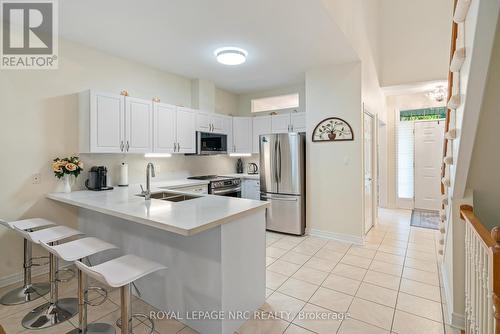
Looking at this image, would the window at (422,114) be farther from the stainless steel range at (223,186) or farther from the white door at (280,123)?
the stainless steel range at (223,186)

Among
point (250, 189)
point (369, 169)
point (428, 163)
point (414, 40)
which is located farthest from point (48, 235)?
point (428, 163)

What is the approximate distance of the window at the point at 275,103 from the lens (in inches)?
205

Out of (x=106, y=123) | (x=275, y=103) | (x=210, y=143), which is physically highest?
(x=275, y=103)

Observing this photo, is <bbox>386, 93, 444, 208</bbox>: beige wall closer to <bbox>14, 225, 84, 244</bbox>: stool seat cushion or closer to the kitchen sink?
the kitchen sink

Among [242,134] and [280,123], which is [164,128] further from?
[280,123]

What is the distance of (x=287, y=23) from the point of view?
266 centimetres

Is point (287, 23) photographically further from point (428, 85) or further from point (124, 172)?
point (428, 85)

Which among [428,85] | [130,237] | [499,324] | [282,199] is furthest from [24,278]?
[428,85]

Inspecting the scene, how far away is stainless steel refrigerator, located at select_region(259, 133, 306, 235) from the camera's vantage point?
13.4ft

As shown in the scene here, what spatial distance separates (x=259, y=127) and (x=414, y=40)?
11.2ft

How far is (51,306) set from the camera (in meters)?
2.13

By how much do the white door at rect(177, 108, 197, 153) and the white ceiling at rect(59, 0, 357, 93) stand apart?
2.44 ft

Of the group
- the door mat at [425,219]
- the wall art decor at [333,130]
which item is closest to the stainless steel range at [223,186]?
the wall art decor at [333,130]

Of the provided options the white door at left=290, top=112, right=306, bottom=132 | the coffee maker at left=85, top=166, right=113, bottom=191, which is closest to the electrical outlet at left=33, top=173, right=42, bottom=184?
the coffee maker at left=85, top=166, right=113, bottom=191
